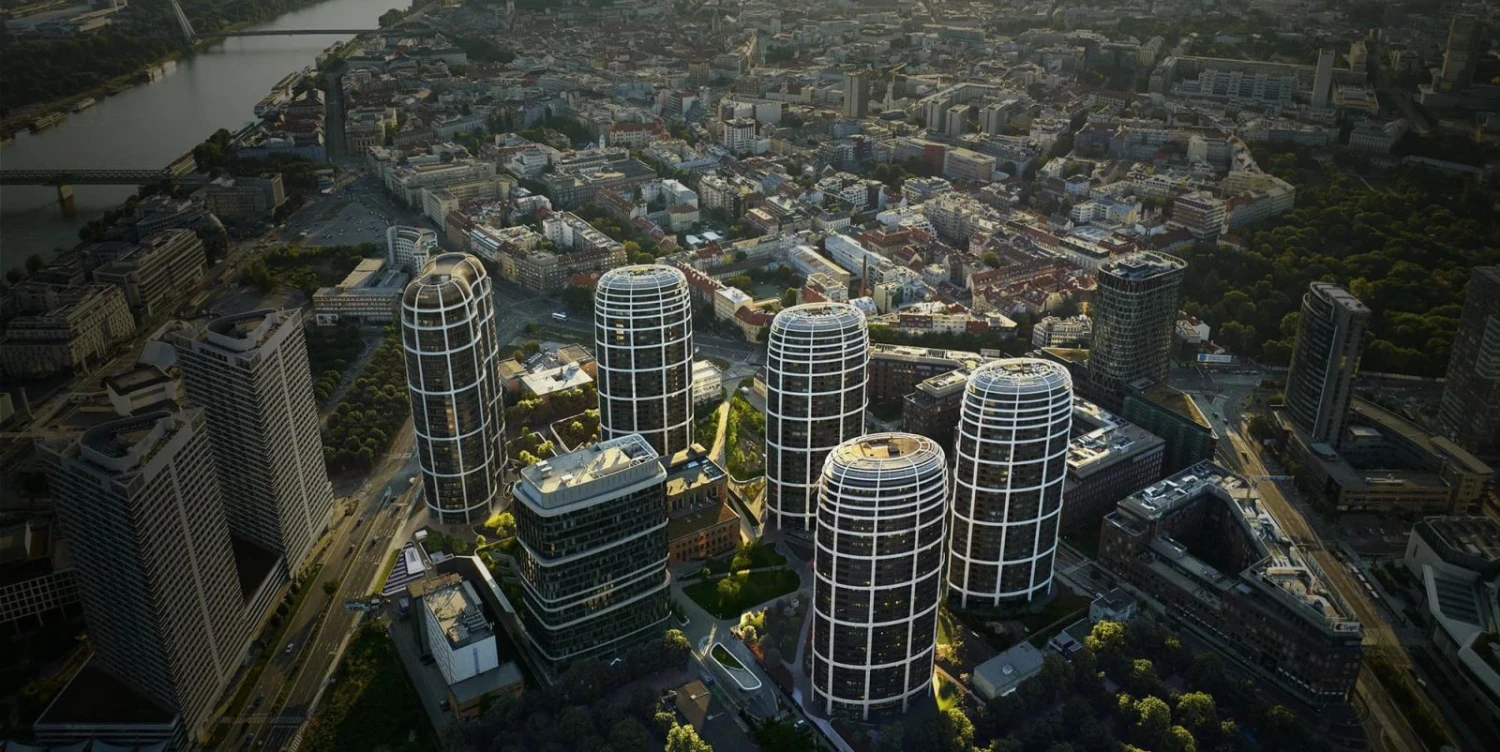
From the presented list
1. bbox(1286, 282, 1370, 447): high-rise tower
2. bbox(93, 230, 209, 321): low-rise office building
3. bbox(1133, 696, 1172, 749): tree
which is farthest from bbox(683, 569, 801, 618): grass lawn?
bbox(93, 230, 209, 321): low-rise office building

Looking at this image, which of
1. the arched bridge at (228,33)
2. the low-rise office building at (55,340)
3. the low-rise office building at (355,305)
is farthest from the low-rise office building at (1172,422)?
the arched bridge at (228,33)

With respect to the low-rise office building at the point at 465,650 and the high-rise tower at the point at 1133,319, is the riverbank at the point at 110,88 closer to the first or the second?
the low-rise office building at the point at 465,650

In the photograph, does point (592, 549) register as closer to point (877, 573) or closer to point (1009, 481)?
point (877, 573)

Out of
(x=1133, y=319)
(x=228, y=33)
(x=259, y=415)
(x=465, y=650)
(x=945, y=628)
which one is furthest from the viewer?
(x=228, y=33)

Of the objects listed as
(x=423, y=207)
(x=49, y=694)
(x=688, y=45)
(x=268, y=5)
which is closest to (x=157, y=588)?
(x=49, y=694)

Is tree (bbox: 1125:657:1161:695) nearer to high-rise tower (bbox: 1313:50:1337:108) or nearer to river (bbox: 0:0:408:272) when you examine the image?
river (bbox: 0:0:408:272)

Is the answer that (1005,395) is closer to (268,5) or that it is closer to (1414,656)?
(1414,656)

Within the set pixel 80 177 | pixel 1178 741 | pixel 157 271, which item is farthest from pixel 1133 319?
pixel 80 177
